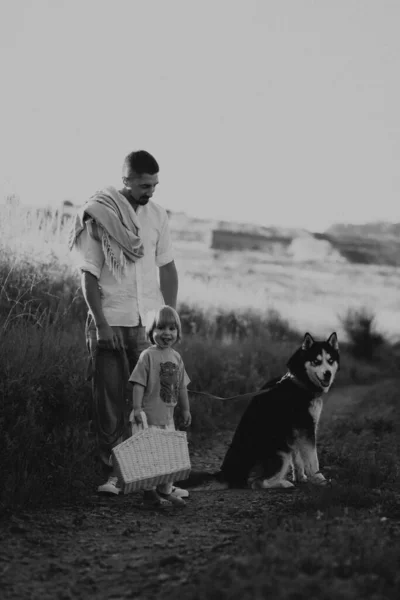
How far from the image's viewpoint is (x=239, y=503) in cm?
611

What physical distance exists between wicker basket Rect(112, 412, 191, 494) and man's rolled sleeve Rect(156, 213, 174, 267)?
4.45 feet

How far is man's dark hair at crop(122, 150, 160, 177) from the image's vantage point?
6.07 meters

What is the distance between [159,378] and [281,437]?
1312 mm

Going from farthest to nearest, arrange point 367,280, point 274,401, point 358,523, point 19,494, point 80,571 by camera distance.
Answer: point 367,280
point 274,401
point 19,494
point 358,523
point 80,571

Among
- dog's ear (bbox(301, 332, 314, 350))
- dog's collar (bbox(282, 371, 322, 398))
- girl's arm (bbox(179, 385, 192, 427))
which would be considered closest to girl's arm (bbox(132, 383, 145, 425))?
girl's arm (bbox(179, 385, 192, 427))

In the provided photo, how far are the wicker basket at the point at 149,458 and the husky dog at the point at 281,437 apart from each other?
78 cm

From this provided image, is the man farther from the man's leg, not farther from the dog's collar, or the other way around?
the dog's collar

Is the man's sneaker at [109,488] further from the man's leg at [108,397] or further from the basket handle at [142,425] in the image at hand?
the basket handle at [142,425]

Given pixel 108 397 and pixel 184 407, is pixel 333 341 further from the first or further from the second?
pixel 108 397

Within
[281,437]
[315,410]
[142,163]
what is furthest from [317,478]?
[142,163]

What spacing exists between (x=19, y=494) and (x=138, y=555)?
1.40 metres

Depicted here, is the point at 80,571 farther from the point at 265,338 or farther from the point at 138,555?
the point at 265,338

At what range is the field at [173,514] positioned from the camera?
Result: 12.7 feet

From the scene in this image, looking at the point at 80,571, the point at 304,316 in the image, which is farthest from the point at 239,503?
the point at 304,316
